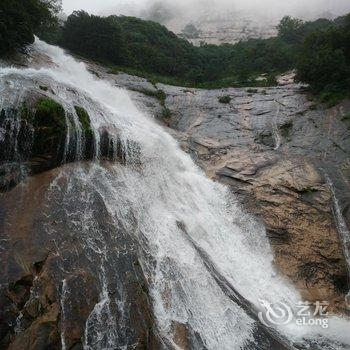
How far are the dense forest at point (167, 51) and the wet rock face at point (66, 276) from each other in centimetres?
1273

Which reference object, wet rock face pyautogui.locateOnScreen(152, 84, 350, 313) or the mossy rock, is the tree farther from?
the mossy rock

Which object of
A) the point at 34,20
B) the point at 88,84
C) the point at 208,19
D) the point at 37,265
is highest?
the point at 208,19

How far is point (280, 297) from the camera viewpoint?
46.0ft

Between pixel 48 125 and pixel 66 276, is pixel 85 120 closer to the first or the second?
pixel 48 125

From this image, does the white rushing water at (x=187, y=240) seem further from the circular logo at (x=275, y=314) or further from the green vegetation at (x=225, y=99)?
the green vegetation at (x=225, y=99)

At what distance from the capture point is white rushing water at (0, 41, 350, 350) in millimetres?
11480

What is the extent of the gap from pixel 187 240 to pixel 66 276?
5.08 metres

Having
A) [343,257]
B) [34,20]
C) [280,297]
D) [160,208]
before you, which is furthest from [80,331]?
[34,20]

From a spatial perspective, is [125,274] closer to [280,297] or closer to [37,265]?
[37,265]

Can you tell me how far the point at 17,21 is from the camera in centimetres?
2208

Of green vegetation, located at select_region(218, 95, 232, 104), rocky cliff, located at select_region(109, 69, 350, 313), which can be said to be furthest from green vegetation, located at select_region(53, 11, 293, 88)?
rocky cliff, located at select_region(109, 69, 350, 313)

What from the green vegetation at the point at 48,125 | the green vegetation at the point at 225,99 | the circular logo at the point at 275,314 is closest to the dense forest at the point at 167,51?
the green vegetation at the point at 225,99

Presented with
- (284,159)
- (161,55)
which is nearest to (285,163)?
(284,159)

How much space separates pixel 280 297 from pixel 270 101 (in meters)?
14.8
